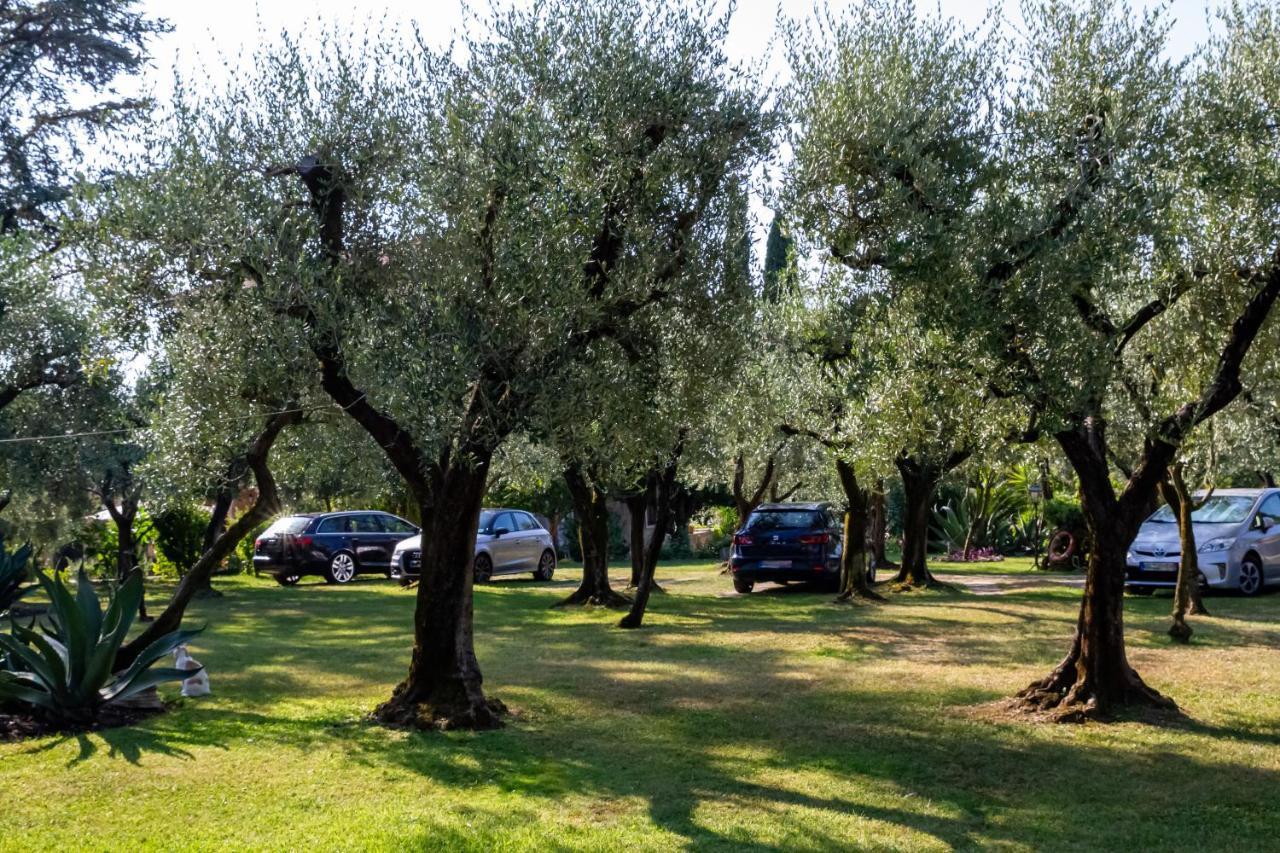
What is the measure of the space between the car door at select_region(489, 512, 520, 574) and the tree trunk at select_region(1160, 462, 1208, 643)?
522 inches

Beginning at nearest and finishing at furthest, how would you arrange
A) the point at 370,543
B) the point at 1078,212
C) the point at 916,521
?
the point at 1078,212
the point at 916,521
the point at 370,543

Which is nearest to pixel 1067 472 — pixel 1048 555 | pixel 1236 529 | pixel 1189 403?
pixel 1048 555

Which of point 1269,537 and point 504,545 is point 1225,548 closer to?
point 1269,537

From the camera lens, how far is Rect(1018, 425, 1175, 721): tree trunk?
907 cm

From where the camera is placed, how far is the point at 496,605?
19250 mm

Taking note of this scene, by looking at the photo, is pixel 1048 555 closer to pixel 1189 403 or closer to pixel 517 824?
pixel 1189 403

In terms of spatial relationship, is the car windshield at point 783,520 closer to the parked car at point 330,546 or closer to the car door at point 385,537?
the parked car at point 330,546

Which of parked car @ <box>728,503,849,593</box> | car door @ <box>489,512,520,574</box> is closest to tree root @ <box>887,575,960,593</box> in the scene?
parked car @ <box>728,503,849,593</box>

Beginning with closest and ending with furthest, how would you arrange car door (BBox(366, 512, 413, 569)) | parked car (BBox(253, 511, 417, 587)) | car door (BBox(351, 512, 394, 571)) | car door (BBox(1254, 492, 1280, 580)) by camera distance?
1. car door (BBox(1254, 492, 1280, 580))
2. parked car (BBox(253, 511, 417, 587))
3. car door (BBox(351, 512, 394, 571))
4. car door (BBox(366, 512, 413, 569))

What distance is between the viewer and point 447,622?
918 centimetres

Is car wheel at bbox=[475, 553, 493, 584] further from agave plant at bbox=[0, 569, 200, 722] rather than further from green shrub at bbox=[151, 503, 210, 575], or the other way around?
agave plant at bbox=[0, 569, 200, 722]

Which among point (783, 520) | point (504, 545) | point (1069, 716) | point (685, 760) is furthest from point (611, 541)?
point (685, 760)

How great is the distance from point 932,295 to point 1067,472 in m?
18.8

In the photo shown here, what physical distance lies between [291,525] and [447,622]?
17.5 meters
